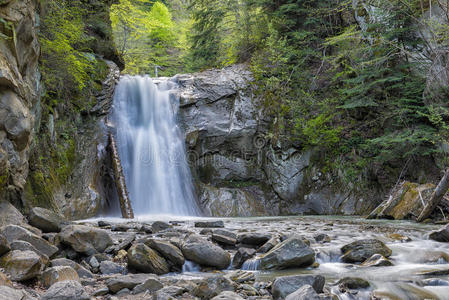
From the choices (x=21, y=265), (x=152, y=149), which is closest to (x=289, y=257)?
(x=21, y=265)

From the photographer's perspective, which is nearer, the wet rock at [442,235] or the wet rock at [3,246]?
the wet rock at [3,246]

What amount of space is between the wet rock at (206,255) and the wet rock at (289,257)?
503 millimetres

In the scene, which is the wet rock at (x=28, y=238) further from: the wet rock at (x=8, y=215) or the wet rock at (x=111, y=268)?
the wet rock at (x=8, y=215)

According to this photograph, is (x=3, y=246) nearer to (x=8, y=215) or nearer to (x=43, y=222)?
(x=8, y=215)

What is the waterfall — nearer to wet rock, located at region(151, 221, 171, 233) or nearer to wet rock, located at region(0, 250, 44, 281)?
wet rock, located at region(151, 221, 171, 233)

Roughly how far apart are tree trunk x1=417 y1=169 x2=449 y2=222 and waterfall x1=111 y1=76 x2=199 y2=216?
6.73 m

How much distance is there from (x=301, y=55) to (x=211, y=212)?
764 centimetres

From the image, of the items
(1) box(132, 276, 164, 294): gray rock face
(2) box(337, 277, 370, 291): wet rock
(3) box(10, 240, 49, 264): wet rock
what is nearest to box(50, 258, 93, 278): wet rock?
(3) box(10, 240, 49, 264): wet rock

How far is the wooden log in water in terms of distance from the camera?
30.2 feet

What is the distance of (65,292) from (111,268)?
1.50m

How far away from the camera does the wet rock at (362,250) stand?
4.48 m

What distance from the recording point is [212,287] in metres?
3.13

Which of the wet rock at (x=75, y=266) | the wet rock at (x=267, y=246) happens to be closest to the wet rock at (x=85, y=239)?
the wet rock at (x=75, y=266)

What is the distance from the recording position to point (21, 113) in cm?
523
